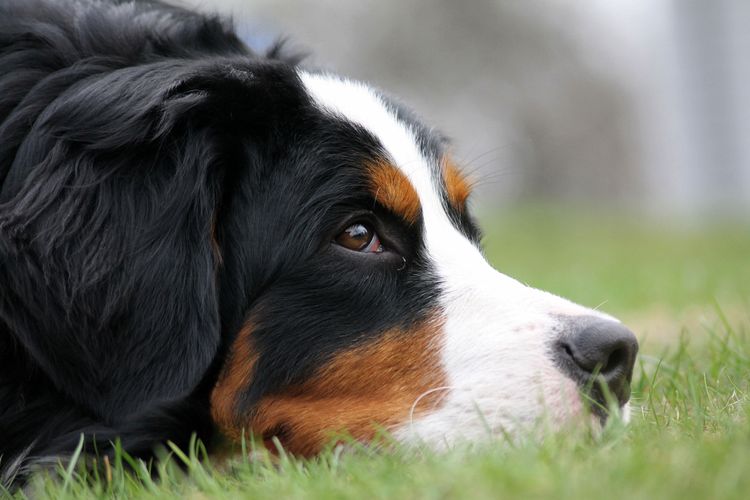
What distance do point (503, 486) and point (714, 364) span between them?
6.06 feet

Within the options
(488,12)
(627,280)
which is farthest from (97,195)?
(488,12)

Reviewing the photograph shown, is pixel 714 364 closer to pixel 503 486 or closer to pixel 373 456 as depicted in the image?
pixel 373 456

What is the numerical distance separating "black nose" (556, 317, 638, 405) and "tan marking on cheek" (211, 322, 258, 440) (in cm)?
91

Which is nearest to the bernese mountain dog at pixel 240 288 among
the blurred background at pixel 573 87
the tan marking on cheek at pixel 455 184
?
the tan marking on cheek at pixel 455 184

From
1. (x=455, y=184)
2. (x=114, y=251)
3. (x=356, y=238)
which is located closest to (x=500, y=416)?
(x=356, y=238)

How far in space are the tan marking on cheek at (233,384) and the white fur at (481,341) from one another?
19.4 inches

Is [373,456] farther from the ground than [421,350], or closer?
closer

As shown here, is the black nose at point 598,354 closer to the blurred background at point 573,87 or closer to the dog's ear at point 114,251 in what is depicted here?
the dog's ear at point 114,251

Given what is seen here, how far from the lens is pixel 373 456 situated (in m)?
2.39

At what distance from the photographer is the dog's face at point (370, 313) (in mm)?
2582

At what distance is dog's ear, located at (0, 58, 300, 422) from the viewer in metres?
2.61

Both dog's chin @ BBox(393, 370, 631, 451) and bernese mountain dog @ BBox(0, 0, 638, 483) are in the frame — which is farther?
bernese mountain dog @ BBox(0, 0, 638, 483)

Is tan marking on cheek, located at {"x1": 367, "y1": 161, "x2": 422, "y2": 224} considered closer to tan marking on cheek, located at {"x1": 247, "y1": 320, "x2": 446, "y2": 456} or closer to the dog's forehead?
the dog's forehead

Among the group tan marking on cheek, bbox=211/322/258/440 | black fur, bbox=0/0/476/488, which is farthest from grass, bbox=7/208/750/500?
black fur, bbox=0/0/476/488
